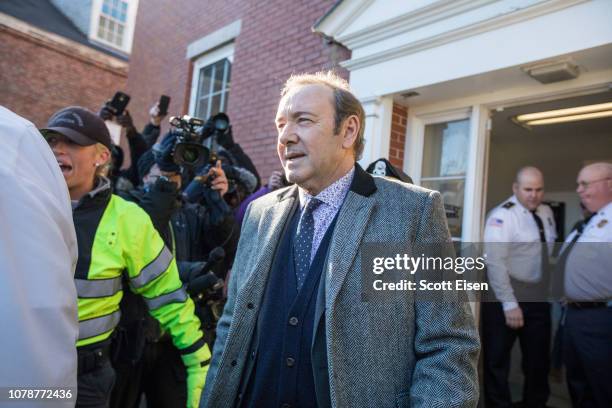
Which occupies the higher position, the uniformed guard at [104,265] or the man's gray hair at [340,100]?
the man's gray hair at [340,100]

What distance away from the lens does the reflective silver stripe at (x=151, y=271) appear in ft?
→ 6.58

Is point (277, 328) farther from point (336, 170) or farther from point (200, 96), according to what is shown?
point (200, 96)

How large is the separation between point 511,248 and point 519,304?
505mm

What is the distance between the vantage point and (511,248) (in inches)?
147

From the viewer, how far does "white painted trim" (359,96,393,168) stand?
3885mm

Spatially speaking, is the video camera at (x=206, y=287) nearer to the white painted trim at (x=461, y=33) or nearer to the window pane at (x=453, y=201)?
the window pane at (x=453, y=201)

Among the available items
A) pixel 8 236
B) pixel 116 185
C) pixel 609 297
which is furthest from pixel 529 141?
pixel 8 236

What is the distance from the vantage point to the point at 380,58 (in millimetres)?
3887

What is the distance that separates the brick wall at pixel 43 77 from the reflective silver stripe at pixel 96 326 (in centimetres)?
1602

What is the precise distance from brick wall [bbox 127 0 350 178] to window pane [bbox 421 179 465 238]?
148cm

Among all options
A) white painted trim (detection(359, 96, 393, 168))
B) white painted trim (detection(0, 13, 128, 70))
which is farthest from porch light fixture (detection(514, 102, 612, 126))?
white painted trim (detection(0, 13, 128, 70))

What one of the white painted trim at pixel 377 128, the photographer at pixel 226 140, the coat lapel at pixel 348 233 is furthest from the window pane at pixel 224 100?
the coat lapel at pixel 348 233

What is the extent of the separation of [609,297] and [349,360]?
2.41m

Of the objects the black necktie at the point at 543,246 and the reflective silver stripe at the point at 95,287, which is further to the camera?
the black necktie at the point at 543,246
